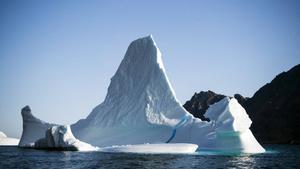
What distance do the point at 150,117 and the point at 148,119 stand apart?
1.25 feet

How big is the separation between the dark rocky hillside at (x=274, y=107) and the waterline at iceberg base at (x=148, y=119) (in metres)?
70.8

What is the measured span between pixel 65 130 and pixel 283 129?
86.2 m

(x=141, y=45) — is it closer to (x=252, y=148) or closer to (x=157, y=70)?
(x=157, y=70)

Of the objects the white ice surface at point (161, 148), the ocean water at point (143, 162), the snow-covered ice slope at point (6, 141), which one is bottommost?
the ocean water at point (143, 162)

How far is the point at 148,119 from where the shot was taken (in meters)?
45.5

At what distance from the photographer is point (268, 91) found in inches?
5413

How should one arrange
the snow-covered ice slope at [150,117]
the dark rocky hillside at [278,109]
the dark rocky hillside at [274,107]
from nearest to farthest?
the snow-covered ice slope at [150,117]
the dark rocky hillside at [278,109]
the dark rocky hillside at [274,107]

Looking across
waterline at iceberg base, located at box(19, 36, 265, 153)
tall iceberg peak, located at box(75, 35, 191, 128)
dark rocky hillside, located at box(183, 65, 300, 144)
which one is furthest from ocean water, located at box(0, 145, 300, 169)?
dark rocky hillside, located at box(183, 65, 300, 144)

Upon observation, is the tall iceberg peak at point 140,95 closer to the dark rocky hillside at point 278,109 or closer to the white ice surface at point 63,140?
the white ice surface at point 63,140

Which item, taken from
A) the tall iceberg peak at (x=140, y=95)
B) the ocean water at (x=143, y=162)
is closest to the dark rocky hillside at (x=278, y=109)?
the tall iceberg peak at (x=140, y=95)

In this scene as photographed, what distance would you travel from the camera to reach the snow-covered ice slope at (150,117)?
41.2 m

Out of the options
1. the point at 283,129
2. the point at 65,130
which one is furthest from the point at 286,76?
the point at 65,130

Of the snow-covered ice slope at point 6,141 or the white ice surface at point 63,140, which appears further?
the snow-covered ice slope at point 6,141

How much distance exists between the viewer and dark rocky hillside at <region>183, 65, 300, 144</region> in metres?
113
